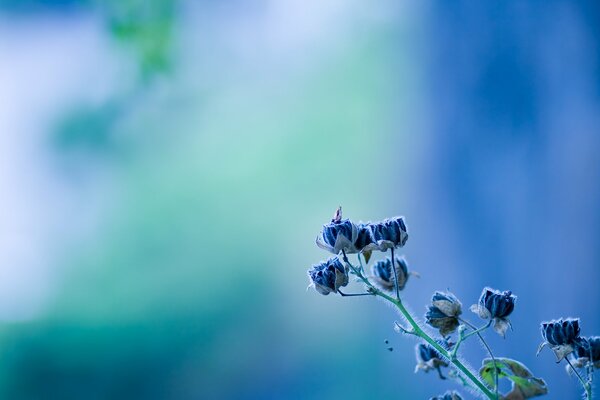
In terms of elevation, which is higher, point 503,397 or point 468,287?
point 468,287

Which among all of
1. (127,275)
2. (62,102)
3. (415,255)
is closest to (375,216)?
(415,255)

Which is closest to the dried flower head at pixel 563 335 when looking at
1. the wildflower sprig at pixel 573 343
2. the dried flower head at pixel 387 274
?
the wildflower sprig at pixel 573 343

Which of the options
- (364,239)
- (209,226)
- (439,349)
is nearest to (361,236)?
(364,239)

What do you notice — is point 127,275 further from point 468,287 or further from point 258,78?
point 468,287

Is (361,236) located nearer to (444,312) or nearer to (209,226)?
(444,312)

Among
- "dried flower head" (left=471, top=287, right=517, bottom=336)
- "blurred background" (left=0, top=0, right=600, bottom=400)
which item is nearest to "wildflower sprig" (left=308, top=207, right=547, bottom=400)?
"dried flower head" (left=471, top=287, right=517, bottom=336)

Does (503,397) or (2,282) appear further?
(2,282)

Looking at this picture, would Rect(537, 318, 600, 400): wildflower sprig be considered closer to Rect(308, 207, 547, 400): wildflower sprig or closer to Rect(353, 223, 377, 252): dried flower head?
Rect(308, 207, 547, 400): wildflower sprig
